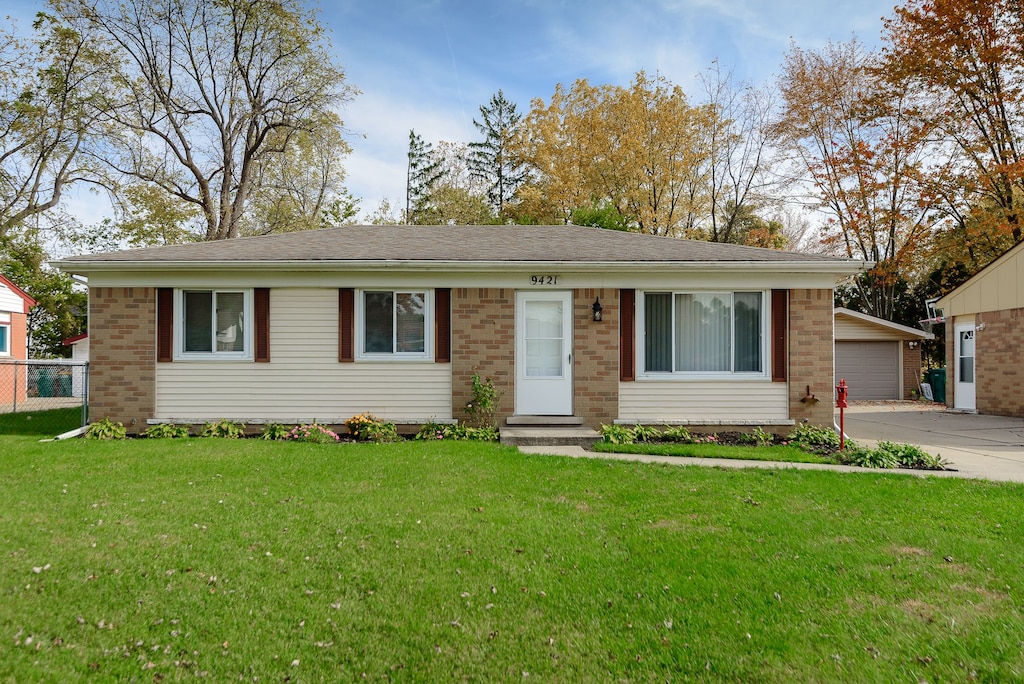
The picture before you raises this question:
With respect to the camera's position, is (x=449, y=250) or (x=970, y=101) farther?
(x=970, y=101)

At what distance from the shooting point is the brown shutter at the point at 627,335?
9438 millimetres

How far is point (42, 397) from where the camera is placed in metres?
17.5

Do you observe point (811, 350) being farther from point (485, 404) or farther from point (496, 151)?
point (496, 151)

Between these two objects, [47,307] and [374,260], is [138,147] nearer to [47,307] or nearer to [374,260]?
[47,307]

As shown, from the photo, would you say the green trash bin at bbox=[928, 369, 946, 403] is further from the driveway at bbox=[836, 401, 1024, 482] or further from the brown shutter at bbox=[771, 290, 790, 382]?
the brown shutter at bbox=[771, 290, 790, 382]

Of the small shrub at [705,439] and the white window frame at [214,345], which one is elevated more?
the white window frame at [214,345]

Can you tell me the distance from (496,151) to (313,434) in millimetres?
24041

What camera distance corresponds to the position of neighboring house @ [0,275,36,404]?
641 inches

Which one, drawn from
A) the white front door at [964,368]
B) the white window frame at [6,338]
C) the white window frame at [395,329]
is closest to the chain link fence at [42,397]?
the white window frame at [6,338]

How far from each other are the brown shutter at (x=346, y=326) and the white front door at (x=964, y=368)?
50.1ft

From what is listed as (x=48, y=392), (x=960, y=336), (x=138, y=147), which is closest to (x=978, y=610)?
(x=960, y=336)

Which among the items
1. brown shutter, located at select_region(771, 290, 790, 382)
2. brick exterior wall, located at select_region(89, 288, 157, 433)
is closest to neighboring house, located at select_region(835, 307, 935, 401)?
brown shutter, located at select_region(771, 290, 790, 382)

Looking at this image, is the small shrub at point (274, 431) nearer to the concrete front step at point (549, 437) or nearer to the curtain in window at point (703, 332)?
the concrete front step at point (549, 437)

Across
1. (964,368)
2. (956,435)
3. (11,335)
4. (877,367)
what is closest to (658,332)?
(956,435)
